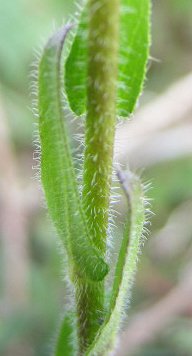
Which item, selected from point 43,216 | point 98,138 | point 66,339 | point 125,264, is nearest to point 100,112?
point 98,138

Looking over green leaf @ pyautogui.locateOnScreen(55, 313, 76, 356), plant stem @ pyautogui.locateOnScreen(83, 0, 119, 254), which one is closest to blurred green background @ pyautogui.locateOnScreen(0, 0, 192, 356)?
green leaf @ pyautogui.locateOnScreen(55, 313, 76, 356)

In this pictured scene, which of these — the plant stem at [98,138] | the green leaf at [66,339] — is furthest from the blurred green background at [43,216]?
the plant stem at [98,138]

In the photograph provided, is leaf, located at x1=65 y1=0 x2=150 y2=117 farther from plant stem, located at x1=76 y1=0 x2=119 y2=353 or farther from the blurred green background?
the blurred green background

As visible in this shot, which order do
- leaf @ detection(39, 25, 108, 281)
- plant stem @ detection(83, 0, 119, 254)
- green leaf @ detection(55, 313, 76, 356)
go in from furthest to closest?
1. green leaf @ detection(55, 313, 76, 356)
2. leaf @ detection(39, 25, 108, 281)
3. plant stem @ detection(83, 0, 119, 254)

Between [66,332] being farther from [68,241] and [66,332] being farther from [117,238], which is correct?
[117,238]

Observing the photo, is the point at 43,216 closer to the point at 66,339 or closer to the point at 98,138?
the point at 66,339
